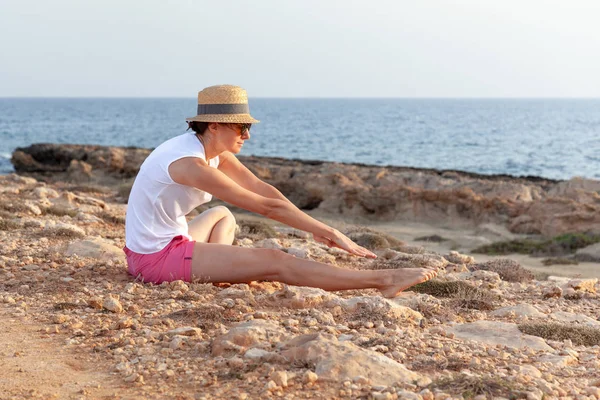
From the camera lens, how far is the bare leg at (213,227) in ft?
20.1

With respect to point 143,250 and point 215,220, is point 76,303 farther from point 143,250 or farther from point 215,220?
point 215,220

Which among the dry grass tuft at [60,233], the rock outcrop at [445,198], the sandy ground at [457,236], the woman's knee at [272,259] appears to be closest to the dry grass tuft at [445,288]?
the woman's knee at [272,259]

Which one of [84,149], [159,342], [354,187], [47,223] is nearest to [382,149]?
[84,149]

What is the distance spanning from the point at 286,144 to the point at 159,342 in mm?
62925

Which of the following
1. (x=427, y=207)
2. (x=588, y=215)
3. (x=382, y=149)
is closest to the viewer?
(x=588, y=215)

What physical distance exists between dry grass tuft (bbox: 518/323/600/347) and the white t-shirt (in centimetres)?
254

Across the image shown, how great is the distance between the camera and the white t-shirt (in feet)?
17.5

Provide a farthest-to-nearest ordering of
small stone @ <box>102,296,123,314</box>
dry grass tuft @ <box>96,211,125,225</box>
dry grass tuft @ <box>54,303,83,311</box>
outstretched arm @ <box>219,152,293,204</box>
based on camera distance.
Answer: dry grass tuft @ <box>96,211,125,225</box> < outstretched arm @ <box>219,152,293,204</box> < dry grass tuft @ <box>54,303,83,311</box> < small stone @ <box>102,296,123,314</box>

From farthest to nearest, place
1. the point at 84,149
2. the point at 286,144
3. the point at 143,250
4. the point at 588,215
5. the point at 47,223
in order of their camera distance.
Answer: the point at 286,144, the point at 84,149, the point at 588,215, the point at 47,223, the point at 143,250

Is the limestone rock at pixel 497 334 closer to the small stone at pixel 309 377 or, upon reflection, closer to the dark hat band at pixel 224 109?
the small stone at pixel 309 377

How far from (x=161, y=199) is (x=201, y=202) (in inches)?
12.0

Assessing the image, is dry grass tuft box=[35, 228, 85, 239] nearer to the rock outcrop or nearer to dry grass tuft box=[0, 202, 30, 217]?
dry grass tuft box=[0, 202, 30, 217]

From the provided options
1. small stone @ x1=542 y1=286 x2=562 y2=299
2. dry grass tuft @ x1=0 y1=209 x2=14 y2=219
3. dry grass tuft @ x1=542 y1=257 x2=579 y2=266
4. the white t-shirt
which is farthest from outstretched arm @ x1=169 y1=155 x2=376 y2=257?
dry grass tuft @ x1=542 y1=257 x2=579 y2=266

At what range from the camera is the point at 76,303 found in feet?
16.9
